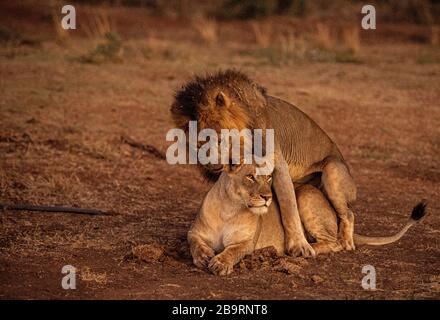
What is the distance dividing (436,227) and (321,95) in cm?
603

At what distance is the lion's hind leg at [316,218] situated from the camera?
24.6ft

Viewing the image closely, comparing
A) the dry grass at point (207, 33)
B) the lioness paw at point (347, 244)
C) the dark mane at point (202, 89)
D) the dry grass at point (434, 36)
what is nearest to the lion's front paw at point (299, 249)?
the lioness paw at point (347, 244)

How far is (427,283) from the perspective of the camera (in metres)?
6.55

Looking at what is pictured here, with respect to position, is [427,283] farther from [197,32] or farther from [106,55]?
[197,32]

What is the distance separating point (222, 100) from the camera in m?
6.70

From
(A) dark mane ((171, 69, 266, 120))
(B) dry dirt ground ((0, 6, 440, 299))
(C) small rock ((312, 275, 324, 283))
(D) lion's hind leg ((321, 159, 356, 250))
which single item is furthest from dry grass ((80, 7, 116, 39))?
(C) small rock ((312, 275, 324, 283))

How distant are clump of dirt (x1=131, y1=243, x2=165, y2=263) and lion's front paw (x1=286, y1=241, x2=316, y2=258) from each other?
1.06 m

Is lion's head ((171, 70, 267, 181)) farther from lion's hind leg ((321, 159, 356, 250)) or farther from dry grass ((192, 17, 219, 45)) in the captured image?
dry grass ((192, 17, 219, 45))

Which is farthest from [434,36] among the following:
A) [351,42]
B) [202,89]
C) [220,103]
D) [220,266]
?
[220,266]

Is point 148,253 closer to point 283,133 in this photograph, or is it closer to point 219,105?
→ point 219,105

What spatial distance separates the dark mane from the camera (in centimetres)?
685

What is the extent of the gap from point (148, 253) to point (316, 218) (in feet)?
5.11

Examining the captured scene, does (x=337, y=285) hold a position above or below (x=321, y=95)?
below

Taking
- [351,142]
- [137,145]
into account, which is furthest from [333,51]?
[137,145]
